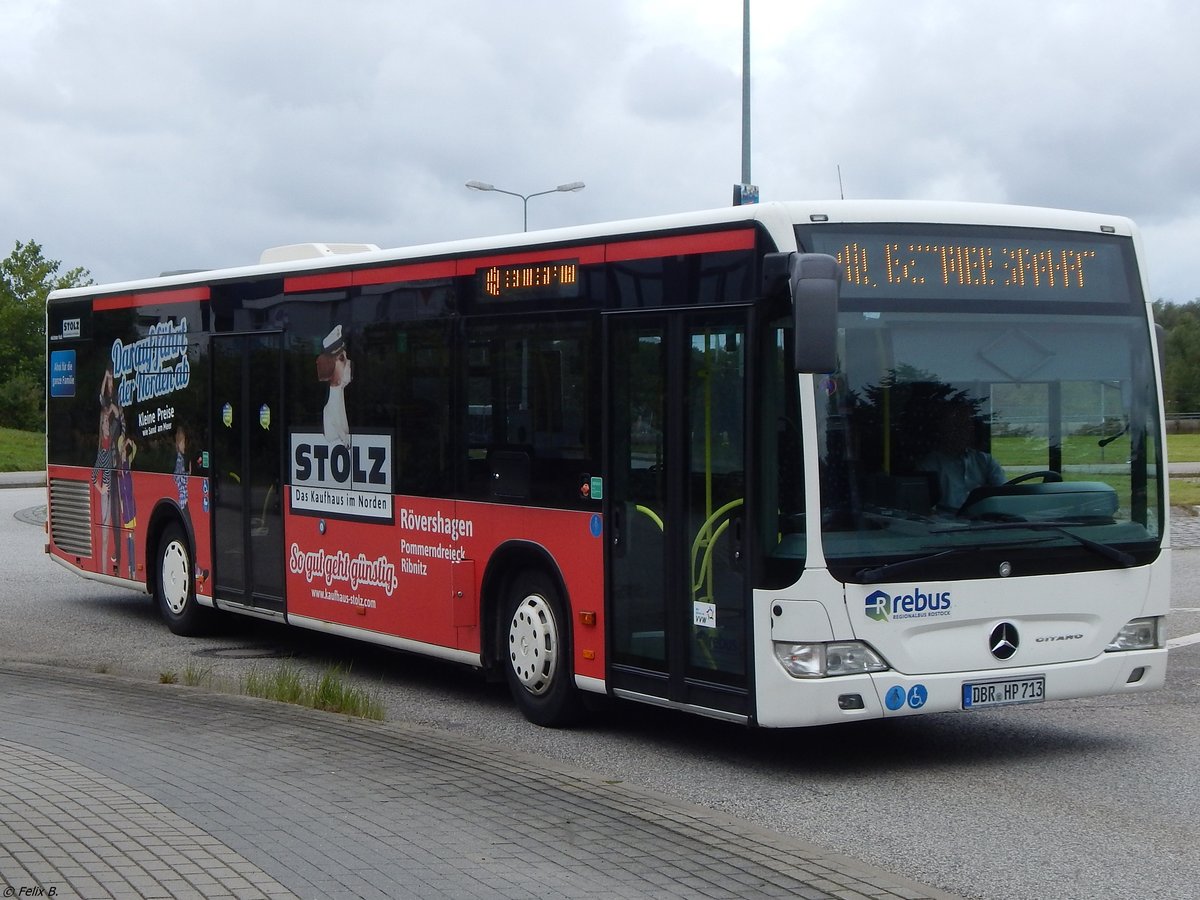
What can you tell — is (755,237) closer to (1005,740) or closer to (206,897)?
(1005,740)

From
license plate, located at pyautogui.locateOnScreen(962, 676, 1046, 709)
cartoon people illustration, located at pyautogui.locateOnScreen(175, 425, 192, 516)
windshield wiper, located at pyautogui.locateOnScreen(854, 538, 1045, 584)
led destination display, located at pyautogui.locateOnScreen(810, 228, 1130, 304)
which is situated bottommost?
license plate, located at pyautogui.locateOnScreen(962, 676, 1046, 709)

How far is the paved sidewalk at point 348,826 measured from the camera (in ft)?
19.9

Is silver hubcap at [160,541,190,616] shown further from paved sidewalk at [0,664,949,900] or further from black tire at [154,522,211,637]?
paved sidewalk at [0,664,949,900]

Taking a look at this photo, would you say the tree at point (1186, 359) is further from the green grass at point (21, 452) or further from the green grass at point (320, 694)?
the green grass at point (320, 694)

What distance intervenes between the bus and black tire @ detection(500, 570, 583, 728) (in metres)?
0.02

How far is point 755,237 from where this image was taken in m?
8.42

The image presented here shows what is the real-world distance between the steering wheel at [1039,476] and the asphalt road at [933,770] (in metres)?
1.50

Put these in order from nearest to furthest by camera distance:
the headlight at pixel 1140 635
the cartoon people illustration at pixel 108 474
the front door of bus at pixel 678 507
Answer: the front door of bus at pixel 678 507 → the headlight at pixel 1140 635 → the cartoon people illustration at pixel 108 474

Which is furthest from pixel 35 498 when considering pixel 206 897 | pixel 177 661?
pixel 206 897

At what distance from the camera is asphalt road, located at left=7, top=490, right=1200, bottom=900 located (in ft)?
22.2

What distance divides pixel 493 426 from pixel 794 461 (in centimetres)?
272

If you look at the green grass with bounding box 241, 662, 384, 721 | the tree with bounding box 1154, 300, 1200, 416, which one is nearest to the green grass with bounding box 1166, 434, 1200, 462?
the tree with bounding box 1154, 300, 1200, 416

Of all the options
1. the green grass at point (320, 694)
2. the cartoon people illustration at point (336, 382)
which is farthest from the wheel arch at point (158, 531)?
the green grass at point (320, 694)

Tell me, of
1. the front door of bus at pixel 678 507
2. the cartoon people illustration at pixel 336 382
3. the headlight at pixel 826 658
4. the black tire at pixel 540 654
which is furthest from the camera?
the cartoon people illustration at pixel 336 382
